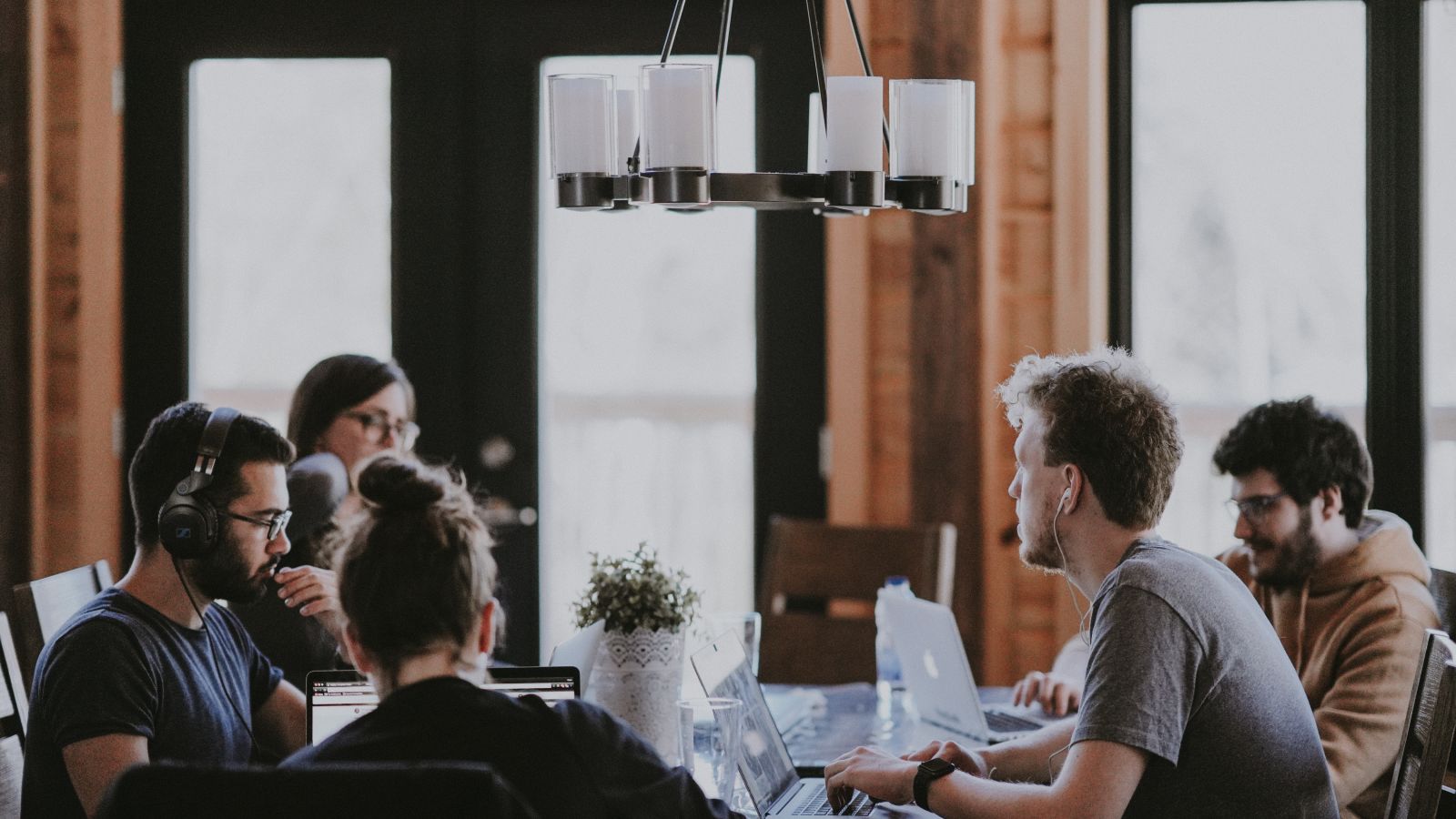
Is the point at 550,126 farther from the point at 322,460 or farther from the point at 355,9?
the point at 355,9

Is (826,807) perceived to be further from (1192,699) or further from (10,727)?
(10,727)

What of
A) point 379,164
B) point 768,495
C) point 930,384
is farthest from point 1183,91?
point 379,164

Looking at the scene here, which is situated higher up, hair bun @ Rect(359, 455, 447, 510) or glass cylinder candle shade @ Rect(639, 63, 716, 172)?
glass cylinder candle shade @ Rect(639, 63, 716, 172)

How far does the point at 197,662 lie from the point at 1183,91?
9.25 feet

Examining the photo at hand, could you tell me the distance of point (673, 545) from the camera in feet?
12.8

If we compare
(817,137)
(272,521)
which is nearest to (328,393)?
(272,521)

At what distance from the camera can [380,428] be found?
9.35ft

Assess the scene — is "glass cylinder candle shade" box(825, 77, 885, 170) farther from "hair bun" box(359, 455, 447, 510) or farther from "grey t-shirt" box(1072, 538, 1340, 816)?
"hair bun" box(359, 455, 447, 510)

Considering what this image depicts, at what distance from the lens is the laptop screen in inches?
76.5

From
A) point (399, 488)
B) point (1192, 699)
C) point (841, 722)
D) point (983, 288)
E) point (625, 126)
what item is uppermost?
point (625, 126)

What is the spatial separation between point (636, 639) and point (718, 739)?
0.96ft

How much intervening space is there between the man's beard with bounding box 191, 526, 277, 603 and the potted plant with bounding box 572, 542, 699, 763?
1.60 ft

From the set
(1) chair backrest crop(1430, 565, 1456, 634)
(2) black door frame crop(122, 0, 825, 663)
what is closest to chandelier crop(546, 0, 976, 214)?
(1) chair backrest crop(1430, 565, 1456, 634)

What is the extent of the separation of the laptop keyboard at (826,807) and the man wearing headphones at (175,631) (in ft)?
2.60
